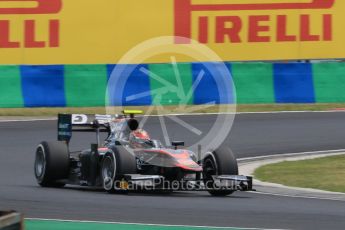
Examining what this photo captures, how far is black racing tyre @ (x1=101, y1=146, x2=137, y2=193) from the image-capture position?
42.0 ft

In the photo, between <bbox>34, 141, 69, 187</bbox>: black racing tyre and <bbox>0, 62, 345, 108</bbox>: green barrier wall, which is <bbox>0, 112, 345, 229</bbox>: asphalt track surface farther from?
<bbox>0, 62, 345, 108</bbox>: green barrier wall

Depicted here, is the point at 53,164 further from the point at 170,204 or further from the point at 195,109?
the point at 195,109

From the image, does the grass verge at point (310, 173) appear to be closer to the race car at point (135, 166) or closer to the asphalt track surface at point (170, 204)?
the asphalt track surface at point (170, 204)

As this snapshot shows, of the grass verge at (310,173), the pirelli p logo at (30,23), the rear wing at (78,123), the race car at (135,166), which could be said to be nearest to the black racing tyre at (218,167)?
the race car at (135,166)

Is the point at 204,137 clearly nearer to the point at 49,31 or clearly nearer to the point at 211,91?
the point at 211,91

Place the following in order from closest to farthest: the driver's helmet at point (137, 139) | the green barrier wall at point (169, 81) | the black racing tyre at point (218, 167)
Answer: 1. the black racing tyre at point (218, 167)
2. the driver's helmet at point (137, 139)
3. the green barrier wall at point (169, 81)

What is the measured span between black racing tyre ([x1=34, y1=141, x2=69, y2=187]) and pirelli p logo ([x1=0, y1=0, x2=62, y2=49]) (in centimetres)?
995

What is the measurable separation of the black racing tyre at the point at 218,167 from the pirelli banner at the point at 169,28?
1106 centimetres

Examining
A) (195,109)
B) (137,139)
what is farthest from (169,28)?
(137,139)

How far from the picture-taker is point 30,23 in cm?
2412

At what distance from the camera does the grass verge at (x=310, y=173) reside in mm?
14320

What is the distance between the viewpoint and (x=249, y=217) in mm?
10867

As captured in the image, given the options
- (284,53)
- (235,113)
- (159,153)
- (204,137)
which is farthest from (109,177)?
(284,53)

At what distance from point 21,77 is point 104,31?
8.12 feet
